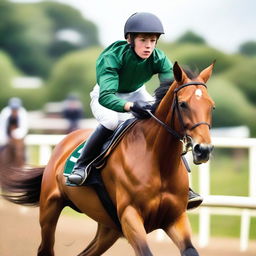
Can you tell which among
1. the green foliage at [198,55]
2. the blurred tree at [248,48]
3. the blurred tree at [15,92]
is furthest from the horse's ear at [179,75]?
the blurred tree at [15,92]

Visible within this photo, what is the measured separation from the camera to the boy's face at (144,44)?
606 cm

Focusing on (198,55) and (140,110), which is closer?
(140,110)

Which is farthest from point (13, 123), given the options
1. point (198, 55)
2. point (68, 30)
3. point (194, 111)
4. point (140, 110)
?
point (68, 30)

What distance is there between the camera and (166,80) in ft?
19.9

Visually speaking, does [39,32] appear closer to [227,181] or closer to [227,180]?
[227,180]

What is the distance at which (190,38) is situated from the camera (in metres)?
27.5

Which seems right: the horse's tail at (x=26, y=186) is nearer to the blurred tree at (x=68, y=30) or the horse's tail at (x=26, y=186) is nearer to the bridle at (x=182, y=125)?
the bridle at (x=182, y=125)

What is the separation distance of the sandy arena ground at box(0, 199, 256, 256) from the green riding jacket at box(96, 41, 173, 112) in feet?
8.87

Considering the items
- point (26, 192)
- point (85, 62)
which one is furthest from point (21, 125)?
point (85, 62)

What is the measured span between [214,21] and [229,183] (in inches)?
446

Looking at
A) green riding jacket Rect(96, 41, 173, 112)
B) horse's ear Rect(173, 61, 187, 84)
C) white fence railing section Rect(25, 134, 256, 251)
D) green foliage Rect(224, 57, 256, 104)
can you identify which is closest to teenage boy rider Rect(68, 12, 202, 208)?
green riding jacket Rect(96, 41, 173, 112)

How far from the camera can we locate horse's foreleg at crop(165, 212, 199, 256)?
5.78 metres

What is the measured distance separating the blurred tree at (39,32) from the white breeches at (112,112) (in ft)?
87.5

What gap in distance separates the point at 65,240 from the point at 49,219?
285 cm
